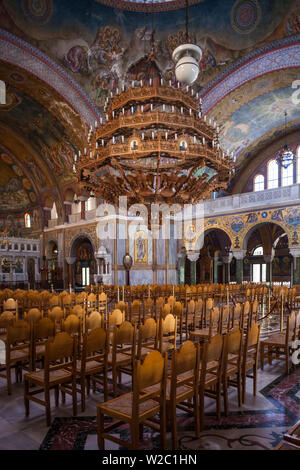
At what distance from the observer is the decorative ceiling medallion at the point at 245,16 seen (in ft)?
49.5

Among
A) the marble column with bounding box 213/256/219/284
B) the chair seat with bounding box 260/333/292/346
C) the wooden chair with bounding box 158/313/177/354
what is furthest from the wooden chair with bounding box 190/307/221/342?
the marble column with bounding box 213/256/219/284

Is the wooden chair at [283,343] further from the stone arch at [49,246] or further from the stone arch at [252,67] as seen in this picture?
the stone arch at [49,246]

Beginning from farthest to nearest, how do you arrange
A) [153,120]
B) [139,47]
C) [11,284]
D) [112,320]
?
1. [11,284]
2. [139,47]
3. [153,120]
4. [112,320]

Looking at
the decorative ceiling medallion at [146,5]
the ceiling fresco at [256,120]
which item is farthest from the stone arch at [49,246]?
the decorative ceiling medallion at [146,5]

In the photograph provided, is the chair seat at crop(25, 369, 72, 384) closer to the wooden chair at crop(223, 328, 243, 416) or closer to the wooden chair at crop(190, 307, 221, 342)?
the wooden chair at crop(223, 328, 243, 416)

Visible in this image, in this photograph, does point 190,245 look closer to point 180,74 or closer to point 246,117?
point 246,117

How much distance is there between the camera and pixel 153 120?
782cm

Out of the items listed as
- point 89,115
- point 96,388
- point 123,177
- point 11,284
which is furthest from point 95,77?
point 96,388

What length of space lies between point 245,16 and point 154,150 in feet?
40.0

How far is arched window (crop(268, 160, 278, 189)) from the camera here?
78.5 feet

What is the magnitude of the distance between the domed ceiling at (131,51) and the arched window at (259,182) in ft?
16.8

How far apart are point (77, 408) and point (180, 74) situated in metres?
6.14

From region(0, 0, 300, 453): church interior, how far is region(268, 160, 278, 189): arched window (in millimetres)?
254

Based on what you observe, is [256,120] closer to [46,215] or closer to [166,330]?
[46,215]
